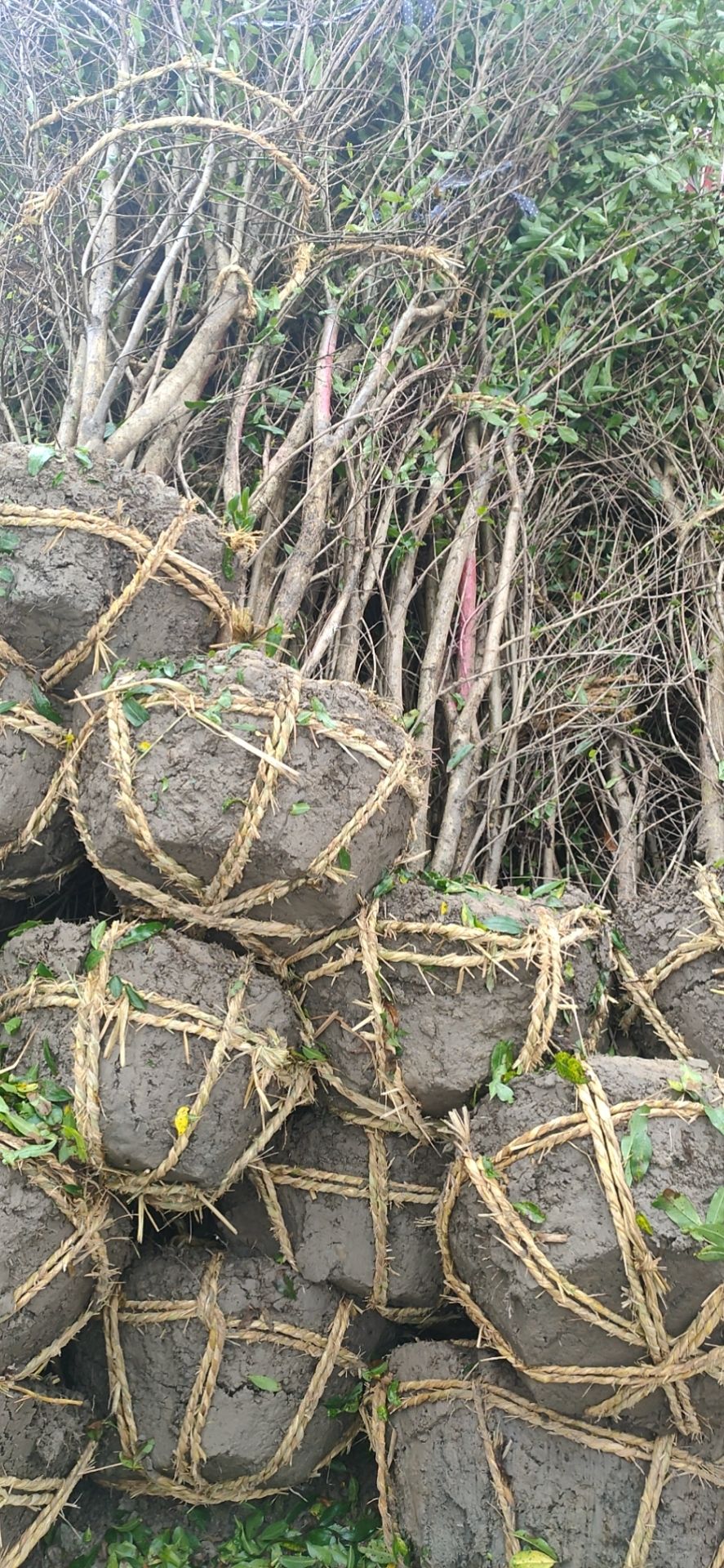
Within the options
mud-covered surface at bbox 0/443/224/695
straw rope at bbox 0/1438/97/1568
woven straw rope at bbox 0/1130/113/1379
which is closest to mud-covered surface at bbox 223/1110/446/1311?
woven straw rope at bbox 0/1130/113/1379

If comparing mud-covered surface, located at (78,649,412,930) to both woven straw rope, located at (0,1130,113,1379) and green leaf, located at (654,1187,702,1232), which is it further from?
green leaf, located at (654,1187,702,1232)

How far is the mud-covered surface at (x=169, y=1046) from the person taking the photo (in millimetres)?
1926

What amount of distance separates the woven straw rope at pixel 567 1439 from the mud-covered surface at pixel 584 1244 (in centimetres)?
4

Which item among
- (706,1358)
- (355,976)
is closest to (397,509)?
(355,976)

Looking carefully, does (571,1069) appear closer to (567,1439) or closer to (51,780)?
(567,1439)

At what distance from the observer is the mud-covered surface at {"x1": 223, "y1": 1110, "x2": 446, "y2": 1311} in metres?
2.21

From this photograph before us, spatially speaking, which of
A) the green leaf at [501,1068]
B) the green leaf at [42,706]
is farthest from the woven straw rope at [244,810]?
the green leaf at [501,1068]

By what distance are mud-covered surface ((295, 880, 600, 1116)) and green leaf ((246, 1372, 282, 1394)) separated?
1.91ft

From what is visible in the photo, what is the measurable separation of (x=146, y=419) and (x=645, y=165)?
66.7 inches

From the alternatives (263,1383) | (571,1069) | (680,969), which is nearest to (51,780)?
(571,1069)

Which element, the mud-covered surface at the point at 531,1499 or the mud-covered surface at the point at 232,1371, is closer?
the mud-covered surface at the point at 531,1499

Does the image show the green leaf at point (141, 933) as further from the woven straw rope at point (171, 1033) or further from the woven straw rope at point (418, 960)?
the woven straw rope at point (418, 960)

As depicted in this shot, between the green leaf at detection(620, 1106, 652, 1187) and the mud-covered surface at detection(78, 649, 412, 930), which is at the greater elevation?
the mud-covered surface at detection(78, 649, 412, 930)

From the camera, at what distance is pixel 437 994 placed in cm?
212
